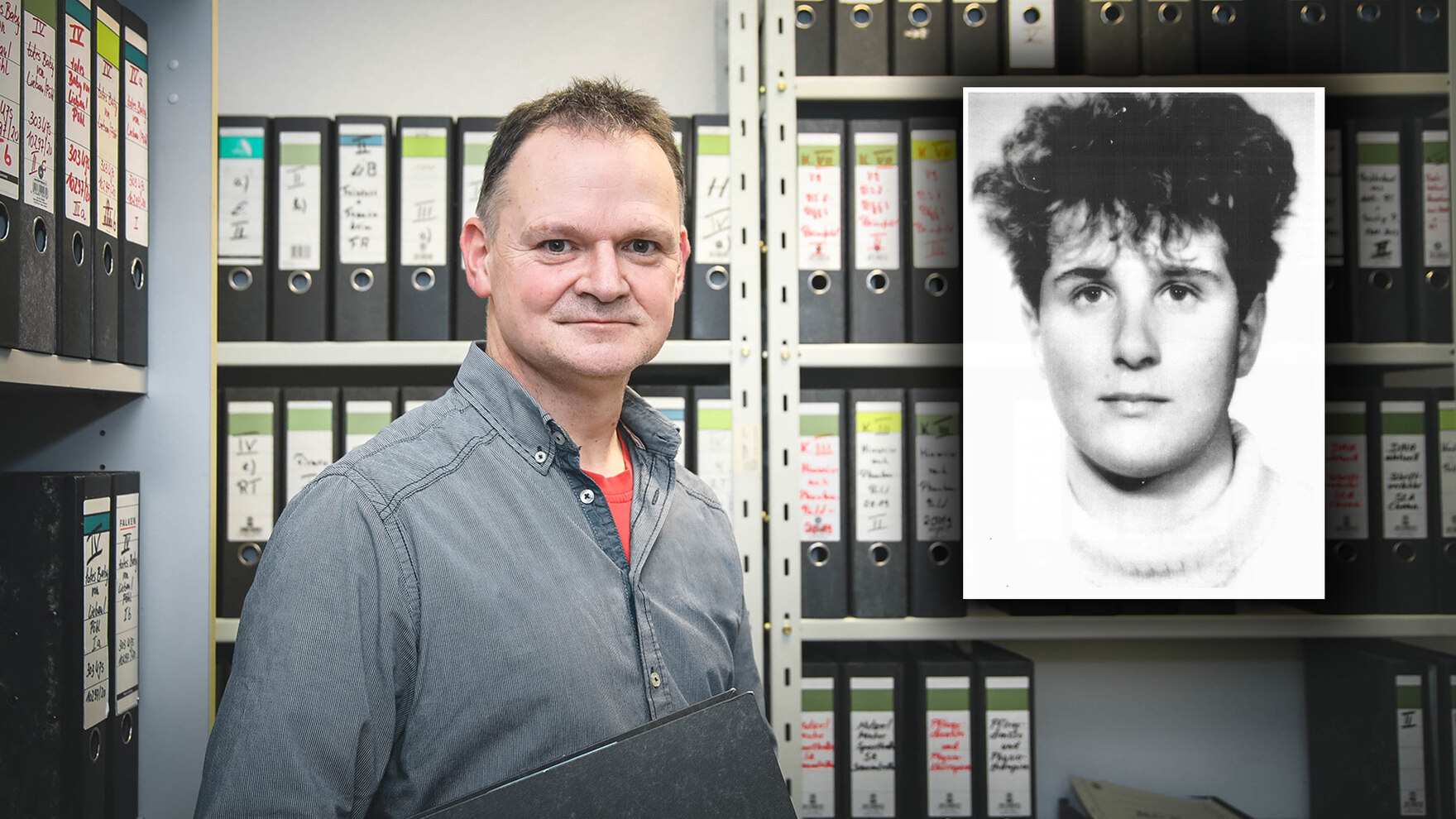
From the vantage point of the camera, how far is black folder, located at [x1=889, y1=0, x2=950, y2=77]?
122 cm

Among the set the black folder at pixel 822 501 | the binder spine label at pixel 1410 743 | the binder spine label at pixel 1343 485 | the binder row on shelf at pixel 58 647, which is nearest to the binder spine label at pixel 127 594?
the binder row on shelf at pixel 58 647

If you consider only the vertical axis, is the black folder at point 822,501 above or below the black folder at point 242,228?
below

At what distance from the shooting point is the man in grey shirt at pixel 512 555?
1.75 feet

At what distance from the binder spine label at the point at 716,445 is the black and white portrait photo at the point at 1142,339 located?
1.11 ft

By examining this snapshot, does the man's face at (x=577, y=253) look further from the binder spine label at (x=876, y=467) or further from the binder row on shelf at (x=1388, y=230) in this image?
the binder row on shelf at (x=1388, y=230)

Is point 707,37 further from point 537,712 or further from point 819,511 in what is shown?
point 537,712

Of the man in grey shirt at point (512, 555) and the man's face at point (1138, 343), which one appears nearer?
the man in grey shirt at point (512, 555)

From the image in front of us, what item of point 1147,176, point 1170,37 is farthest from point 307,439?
point 1170,37

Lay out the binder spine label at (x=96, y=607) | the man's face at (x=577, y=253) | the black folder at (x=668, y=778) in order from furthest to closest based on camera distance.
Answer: the binder spine label at (x=96, y=607)
the man's face at (x=577, y=253)
the black folder at (x=668, y=778)

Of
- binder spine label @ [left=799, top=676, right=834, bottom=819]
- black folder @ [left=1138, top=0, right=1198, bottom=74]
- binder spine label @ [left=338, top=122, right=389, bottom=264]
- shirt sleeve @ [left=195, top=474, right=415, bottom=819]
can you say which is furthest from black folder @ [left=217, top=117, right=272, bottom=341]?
black folder @ [left=1138, top=0, right=1198, bottom=74]

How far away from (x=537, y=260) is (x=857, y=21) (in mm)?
786

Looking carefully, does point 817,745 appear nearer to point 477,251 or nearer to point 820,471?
point 820,471

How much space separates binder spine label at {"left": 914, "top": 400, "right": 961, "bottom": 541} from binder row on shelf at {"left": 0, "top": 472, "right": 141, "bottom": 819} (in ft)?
3.25

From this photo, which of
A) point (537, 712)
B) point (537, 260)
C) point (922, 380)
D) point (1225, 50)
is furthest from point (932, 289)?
point (537, 712)
